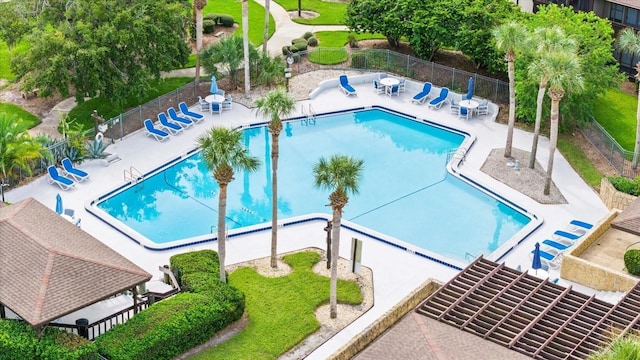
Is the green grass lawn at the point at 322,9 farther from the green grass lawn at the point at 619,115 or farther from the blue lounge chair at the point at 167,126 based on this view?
the green grass lawn at the point at 619,115

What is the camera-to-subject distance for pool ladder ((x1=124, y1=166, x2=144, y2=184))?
1783 inches

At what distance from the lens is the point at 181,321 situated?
32.8m

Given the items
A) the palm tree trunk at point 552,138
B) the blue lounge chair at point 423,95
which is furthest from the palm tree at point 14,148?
the palm tree trunk at point 552,138

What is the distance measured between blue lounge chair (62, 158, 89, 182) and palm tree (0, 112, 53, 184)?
1.44 m

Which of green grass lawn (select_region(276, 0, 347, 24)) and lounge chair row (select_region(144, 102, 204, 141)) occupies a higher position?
green grass lawn (select_region(276, 0, 347, 24))

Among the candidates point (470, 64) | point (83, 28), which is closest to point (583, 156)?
point (470, 64)

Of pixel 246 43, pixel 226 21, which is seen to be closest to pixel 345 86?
pixel 246 43

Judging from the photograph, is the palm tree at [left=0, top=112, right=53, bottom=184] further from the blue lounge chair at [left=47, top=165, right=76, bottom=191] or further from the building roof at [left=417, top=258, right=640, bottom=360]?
the building roof at [left=417, top=258, right=640, bottom=360]

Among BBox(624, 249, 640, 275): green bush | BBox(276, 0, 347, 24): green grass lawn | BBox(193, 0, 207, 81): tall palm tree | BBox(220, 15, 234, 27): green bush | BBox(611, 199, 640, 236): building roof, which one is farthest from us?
BBox(276, 0, 347, 24): green grass lawn

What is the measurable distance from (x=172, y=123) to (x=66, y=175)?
6996 mm

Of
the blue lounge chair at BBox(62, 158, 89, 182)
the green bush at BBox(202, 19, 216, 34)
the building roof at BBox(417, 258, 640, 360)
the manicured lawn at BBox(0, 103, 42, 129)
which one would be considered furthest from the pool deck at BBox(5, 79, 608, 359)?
the green bush at BBox(202, 19, 216, 34)

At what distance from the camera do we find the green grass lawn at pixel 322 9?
2549 inches

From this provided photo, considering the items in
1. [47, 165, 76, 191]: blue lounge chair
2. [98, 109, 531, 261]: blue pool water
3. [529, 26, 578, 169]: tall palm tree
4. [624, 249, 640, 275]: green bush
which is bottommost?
[98, 109, 531, 261]: blue pool water

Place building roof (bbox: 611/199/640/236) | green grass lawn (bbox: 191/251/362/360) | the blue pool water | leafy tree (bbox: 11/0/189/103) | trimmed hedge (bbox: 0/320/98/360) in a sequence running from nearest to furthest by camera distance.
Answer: trimmed hedge (bbox: 0/320/98/360), green grass lawn (bbox: 191/251/362/360), building roof (bbox: 611/199/640/236), the blue pool water, leafy tree (bbox: 11/0/189/103)
